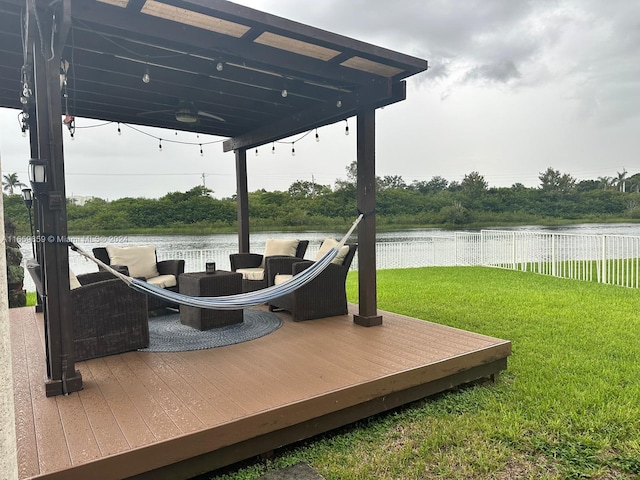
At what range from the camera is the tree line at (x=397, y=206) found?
1598cm

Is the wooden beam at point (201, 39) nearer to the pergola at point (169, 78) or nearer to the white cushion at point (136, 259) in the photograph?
the pergola at point (169, 78)

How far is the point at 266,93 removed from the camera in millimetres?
4285

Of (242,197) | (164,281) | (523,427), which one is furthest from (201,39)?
Answer: (242,197)

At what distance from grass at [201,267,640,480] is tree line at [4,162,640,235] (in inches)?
520

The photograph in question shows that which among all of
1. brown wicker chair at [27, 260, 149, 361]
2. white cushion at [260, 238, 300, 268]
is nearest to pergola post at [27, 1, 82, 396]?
brown wicker chair at [27, 260, 149, 361]

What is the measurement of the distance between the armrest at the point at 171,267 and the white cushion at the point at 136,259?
0.06 m

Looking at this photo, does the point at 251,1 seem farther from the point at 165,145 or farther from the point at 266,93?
the point at 266,93

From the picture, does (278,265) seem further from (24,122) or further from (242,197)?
(24,122)

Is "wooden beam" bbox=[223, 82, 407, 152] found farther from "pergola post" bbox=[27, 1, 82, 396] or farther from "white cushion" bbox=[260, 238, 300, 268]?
"pergola post" bbox=[27, 1, 82, 396]

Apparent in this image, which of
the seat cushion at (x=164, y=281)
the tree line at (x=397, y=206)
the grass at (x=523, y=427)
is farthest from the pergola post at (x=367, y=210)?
the tree line at (x=397, y=206)

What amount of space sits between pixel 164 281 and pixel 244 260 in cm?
134

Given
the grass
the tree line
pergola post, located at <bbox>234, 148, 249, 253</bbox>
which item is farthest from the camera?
the tree line

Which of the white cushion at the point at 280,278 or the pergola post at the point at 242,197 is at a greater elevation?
the pergola post at the point at 242,197

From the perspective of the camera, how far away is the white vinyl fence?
764cm
